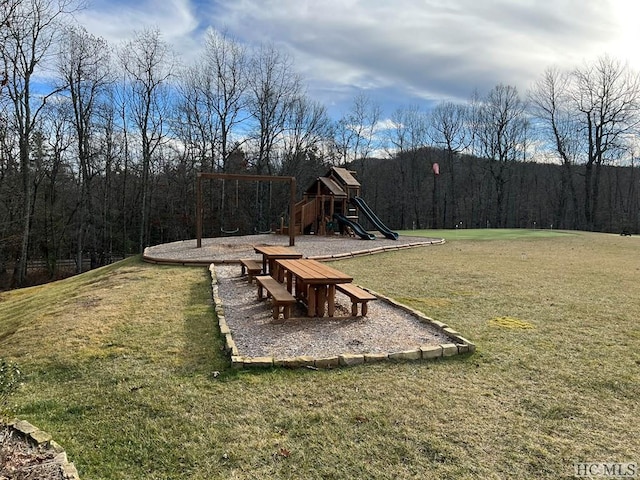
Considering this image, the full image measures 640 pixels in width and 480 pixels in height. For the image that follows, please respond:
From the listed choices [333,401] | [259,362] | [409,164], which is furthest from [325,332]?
[409,164]

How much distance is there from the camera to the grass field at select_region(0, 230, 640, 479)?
7.71 ft

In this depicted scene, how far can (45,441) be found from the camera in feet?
8.11

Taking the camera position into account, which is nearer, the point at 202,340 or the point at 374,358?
the point at 374,358

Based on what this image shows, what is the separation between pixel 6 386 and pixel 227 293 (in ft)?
13.2

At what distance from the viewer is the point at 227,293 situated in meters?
6.65

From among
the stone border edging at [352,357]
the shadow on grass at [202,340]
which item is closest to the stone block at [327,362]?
the stone border edging at [352,357]

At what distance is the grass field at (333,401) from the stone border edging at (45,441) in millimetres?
92

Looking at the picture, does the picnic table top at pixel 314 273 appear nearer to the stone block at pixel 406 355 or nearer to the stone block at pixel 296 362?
the stone block at pixel 406 355

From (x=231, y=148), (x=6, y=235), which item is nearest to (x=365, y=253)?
(x=231, y=148)

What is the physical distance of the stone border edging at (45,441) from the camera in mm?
2186

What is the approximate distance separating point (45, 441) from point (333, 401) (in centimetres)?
177

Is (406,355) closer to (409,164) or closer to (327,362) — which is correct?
(327,362)

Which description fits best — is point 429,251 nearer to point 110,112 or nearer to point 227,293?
point 227,293

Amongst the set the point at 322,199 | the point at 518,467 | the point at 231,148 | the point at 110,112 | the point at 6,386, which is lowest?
the point at 518,467
